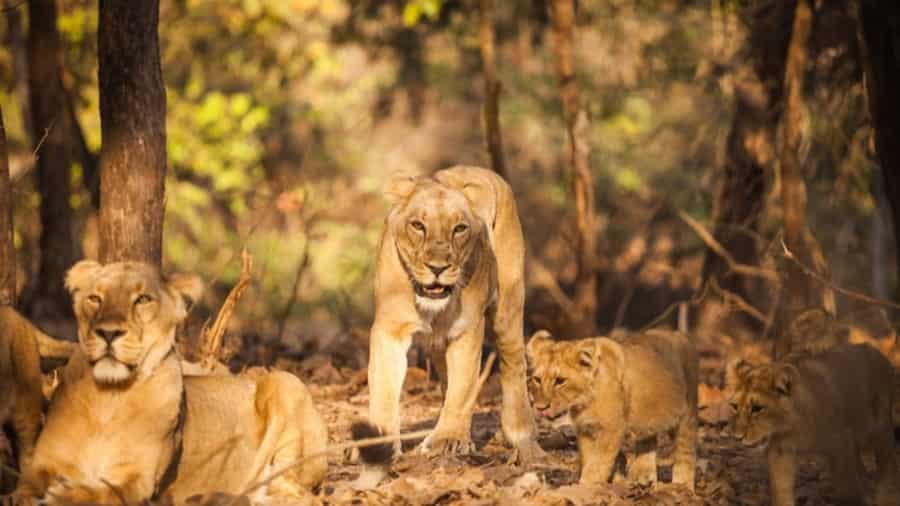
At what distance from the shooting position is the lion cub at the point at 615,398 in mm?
6797

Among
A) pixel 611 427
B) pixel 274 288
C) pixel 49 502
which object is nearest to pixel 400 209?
pixel 611 427

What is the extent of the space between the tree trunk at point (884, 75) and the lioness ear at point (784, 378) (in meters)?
1.29

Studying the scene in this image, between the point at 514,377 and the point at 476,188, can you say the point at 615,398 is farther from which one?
the point at 476,188

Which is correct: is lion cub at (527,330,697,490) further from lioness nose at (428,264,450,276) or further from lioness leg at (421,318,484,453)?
lioness leg at (421,318,484,453)

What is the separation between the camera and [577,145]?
12875 mm

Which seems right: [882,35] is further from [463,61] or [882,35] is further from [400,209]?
[463,61]

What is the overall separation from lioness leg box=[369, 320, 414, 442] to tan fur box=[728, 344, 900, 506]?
1.54 meters

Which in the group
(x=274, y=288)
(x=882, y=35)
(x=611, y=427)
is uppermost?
(x=882, y=35)

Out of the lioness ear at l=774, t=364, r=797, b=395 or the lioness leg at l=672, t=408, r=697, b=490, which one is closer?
the lioness ear at l=774, t=364, r=797, b=395

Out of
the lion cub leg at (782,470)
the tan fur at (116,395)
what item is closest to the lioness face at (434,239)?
the lion cub leg at (782,470)

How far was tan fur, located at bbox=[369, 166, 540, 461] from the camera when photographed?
745 centimetres

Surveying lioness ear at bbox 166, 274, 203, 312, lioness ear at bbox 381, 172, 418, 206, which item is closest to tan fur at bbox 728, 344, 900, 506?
lioness ear at bbox 381, 172, 418, 206

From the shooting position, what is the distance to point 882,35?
709cm

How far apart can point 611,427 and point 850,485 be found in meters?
1.10
